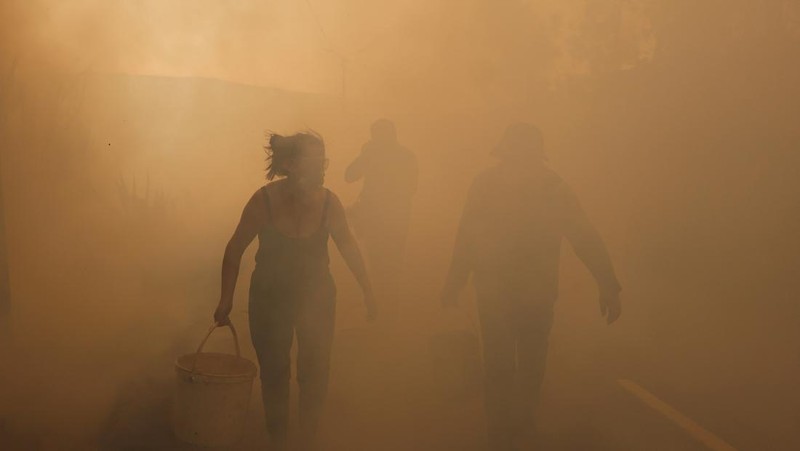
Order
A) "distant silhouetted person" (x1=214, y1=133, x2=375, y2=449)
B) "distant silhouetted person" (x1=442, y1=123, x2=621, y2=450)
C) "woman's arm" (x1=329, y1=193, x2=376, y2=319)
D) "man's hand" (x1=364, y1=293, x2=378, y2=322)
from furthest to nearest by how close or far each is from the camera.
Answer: "distant silhouetted person" (x1=442, y1=123, x2=621, y2=450) → "man's hand" (x1=364, y1=293, x2=378, y2=322) → "woman's arm" (x1=329, y1=193, x2=376, y2=319) → "distant silhouetted person" (x1=214, y1=133, x2=375, y2=449)

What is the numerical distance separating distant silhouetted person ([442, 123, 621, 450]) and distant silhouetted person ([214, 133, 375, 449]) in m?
0.62

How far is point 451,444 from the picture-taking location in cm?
372

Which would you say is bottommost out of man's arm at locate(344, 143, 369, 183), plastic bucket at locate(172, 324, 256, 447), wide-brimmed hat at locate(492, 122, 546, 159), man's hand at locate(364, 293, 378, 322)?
plastic bucket at locate(172, 324, 256, 447)

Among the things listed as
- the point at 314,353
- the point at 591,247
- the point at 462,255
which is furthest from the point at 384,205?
the point at 591,247

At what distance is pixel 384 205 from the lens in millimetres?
3828

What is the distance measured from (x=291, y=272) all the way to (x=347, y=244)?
30cm

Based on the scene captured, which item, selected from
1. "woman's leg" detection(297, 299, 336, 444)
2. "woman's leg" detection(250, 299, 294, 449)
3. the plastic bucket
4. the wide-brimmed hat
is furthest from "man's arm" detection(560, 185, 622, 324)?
the plastic bucket

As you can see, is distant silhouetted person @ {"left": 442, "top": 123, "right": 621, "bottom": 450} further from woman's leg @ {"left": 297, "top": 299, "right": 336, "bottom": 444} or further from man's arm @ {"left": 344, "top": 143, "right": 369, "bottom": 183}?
woman's leg @ {"left": 297, "top": 299, "right": 336, "bottom": 444}

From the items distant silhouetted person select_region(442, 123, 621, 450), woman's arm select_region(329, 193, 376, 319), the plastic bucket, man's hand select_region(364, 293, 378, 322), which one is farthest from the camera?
distant silhouetted person select_region(442, 123, 621, 450)

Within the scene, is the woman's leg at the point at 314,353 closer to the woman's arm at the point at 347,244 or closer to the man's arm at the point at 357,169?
the woman's arm at the point at 347,244

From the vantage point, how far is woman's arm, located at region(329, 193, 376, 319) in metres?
3.35

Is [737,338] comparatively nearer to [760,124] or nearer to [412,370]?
[760,124]

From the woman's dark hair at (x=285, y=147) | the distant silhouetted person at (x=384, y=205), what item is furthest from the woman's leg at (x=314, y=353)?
the woman's dark hair at (x=285, y=147)

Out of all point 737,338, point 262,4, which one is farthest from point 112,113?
point 737,338
